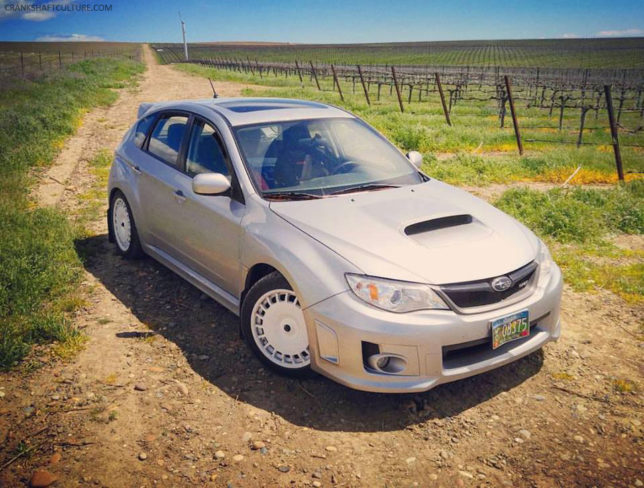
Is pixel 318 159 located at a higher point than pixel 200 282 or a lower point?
higher

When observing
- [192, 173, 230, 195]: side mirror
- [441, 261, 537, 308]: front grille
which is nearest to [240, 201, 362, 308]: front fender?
[192, 173, 230, 195]: side mirror

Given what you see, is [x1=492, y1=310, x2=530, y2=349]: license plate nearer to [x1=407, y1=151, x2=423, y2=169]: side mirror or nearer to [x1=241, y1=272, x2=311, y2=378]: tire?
[x1=241, y1=272, x2=311, y2=378]: tire

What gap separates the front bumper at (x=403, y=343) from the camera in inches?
116

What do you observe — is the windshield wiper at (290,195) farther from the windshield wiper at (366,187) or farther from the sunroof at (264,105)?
the sunroof at (264,105)

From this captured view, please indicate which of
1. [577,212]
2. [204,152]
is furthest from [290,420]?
[577,212]

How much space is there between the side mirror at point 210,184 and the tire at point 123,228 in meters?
1.83

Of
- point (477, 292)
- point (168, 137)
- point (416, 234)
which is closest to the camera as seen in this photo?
point (477, 292)

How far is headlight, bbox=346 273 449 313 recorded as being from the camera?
118 inches

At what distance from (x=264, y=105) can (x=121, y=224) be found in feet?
7.00

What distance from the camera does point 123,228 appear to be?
5559 millimetres

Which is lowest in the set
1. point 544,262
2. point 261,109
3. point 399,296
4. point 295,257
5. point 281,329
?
point 281,329

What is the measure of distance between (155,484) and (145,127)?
11.9 feet

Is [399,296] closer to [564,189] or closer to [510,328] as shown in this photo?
[510,328]

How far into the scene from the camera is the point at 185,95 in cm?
2539
